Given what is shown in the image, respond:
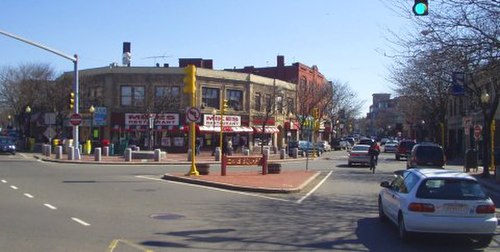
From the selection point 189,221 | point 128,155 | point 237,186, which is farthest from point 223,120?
point 189,221

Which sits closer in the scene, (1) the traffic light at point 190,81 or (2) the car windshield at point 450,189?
(2) the car windshield at point 450,189

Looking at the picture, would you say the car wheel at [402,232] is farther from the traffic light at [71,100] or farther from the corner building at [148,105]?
the corner building at [148,105]

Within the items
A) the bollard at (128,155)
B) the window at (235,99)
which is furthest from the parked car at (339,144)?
the bollard at (128,155)

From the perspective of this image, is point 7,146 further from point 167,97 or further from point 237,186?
point 237,186

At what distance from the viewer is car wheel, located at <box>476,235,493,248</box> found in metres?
10.5

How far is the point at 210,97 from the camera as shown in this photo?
60312mm

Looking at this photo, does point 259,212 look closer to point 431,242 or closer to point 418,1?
point 431,242

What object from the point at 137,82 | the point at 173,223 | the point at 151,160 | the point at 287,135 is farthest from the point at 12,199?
the point at 287,135

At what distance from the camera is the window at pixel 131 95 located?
188 feet

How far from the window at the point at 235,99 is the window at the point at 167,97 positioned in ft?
21.6

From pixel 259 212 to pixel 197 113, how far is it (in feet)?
35.7

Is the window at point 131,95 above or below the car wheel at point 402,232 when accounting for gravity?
above

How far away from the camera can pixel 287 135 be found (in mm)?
Result: 75438

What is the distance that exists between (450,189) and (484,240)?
108 cm
